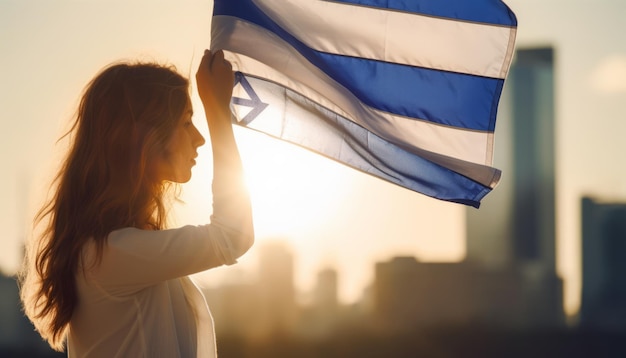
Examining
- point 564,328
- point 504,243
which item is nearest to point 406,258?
point 504,243

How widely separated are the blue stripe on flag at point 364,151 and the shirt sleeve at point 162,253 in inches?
45.7

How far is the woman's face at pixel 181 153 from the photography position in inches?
100

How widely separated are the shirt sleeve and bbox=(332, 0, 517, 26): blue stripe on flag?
61.1 inches

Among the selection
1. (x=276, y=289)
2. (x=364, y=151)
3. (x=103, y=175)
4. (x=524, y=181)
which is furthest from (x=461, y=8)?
(x=524, y=181)

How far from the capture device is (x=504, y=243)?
121 metres

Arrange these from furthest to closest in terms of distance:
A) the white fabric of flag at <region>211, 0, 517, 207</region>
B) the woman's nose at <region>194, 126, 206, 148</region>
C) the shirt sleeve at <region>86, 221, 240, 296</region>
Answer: the white fabric of flag at <region>211, 0, 517, 207</region>, the woman's nose at <region>194, 126, 206, 148</region>, the shirt sleeve at <region>86, 221, 240, 296</region>

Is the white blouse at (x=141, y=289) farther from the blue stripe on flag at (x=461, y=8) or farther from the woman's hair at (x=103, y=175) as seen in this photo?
the blue stripe on flag at (x=461, y=8)

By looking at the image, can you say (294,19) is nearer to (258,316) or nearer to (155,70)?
(155,70)

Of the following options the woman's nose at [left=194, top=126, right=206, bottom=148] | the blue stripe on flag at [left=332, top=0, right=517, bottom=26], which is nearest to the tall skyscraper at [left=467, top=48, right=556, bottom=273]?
the blue stripe on flag at [left=332, top=0, right=517, bottom=26]

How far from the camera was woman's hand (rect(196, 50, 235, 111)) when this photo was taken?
2537 millimetres

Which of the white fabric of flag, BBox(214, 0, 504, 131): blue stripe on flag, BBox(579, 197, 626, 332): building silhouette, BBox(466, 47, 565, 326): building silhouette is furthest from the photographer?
BBox(579, 197, 626, 332): building silhouette

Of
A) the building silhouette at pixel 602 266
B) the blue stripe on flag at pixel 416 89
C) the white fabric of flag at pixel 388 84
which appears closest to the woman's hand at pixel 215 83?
the white fabric of flag at pixel 388 84

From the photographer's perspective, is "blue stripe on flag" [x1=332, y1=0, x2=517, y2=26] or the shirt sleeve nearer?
the shirt sleeve

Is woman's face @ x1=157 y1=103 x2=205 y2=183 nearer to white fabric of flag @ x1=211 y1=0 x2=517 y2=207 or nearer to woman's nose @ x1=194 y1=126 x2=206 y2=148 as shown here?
woman's nose @ x1=194 y1=126 x2=206 y2=148
